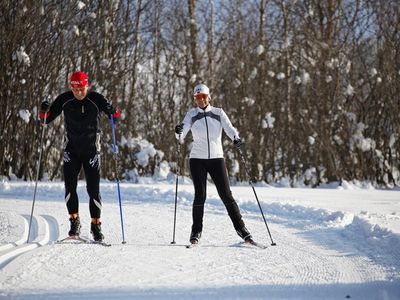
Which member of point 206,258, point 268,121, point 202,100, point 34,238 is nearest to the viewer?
point 206,258

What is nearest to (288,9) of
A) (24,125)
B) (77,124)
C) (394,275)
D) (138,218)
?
(24,125)

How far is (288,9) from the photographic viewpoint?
1550 cm

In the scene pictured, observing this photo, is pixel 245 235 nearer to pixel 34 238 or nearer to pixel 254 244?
pixel 254 244

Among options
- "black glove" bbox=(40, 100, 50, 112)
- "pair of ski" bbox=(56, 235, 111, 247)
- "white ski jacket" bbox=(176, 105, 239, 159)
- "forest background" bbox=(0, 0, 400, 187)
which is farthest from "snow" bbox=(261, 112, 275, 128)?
"pair of ski" bbox=(56, 235, 111, 247)

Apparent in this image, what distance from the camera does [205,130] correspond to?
5398mm

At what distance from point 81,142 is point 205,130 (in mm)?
1402

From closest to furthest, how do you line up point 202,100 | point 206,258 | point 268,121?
point 206,258, point 202,100, point 268,121

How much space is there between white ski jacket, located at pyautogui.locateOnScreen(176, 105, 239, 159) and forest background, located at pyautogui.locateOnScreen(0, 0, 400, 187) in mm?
8062

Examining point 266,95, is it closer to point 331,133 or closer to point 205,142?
point 331,133

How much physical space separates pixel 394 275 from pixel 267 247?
1.54m

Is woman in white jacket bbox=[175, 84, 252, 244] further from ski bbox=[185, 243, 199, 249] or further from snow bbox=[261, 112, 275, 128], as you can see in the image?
snow bbox=[261, 112, 275, 128]

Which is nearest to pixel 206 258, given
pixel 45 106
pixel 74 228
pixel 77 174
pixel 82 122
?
pixel 74 228

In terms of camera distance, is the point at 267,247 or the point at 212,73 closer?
the point at 267,247

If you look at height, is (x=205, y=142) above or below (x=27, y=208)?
above
